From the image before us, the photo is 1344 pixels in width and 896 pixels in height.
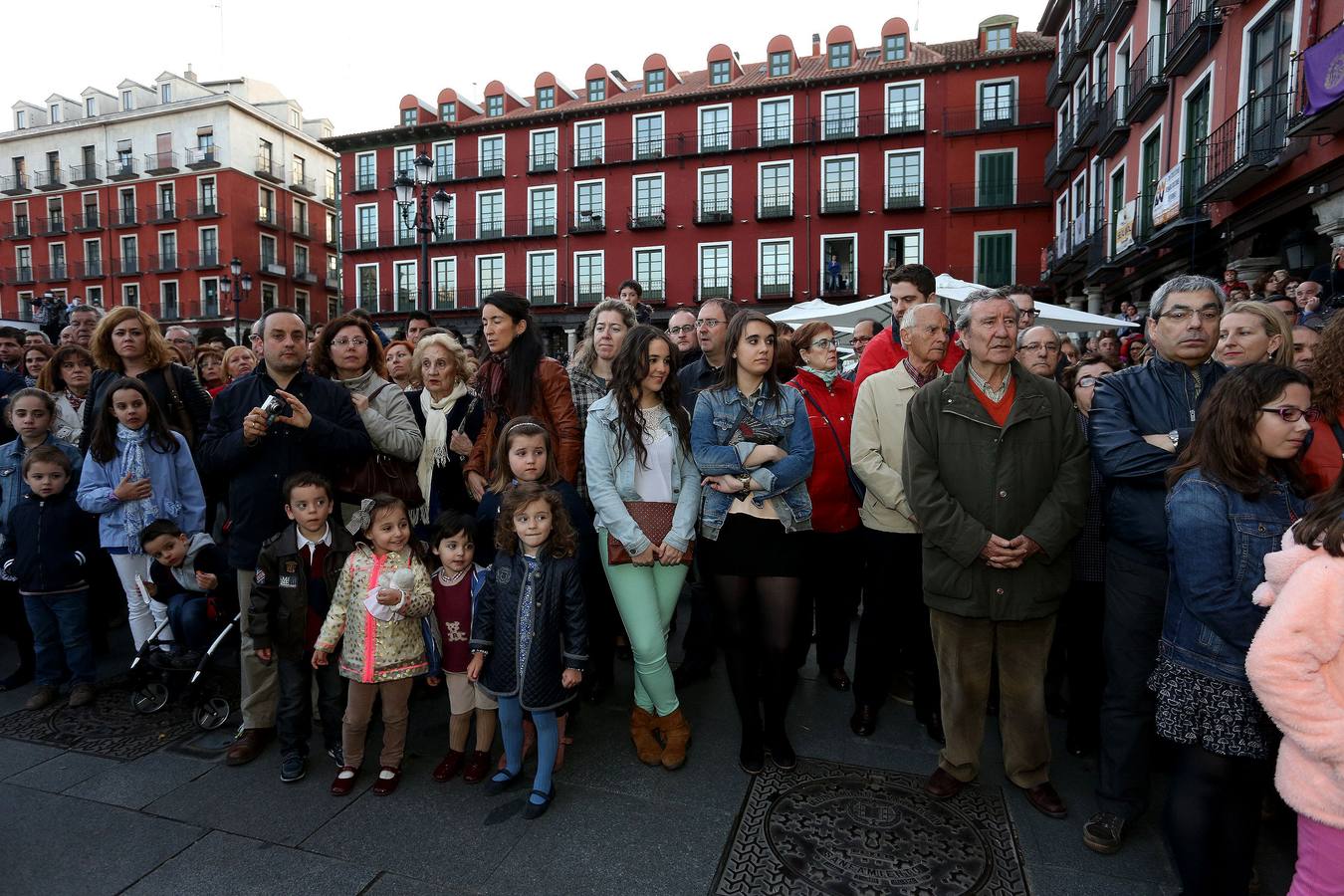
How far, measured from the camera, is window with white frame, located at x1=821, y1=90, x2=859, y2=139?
27.8 meters

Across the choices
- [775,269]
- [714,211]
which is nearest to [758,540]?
[775,269]

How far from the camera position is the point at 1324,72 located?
338 inches

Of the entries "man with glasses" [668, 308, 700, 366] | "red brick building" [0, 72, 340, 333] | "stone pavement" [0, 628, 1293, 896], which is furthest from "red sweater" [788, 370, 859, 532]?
"red brick building" [0, 72, 340, 333]

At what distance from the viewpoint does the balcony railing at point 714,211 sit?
28984 millimetres

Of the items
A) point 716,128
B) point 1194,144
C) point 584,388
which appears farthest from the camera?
point 716,128

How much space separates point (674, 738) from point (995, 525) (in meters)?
1.79

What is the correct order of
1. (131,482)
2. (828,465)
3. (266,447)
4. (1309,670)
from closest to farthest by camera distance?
1. (1309,670)
2. (266,447)
3. (828,465)
4. (131,482)

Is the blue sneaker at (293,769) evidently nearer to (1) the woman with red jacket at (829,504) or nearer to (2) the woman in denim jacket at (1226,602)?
(1) the woman with red jacket at (829,504)

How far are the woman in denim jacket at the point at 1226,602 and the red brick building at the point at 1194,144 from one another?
944 cm

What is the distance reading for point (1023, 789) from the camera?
3.18 m

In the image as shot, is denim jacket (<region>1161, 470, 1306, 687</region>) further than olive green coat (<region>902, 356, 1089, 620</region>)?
No

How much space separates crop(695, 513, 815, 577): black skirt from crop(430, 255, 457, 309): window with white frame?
3181 centimetres

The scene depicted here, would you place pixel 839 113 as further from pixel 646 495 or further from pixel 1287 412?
pixel 1287 412

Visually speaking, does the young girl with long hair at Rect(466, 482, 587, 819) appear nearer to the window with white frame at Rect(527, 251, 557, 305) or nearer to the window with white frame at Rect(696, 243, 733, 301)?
the window with white frame at Rect(696, 243, 733, 301)
